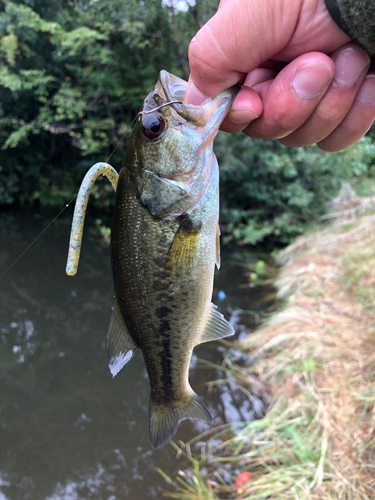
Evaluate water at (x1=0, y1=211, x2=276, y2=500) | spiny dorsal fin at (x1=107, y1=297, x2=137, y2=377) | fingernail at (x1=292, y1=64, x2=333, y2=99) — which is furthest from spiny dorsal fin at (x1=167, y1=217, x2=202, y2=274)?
water at (x1=0, y1=211, x2=276, y2=500)

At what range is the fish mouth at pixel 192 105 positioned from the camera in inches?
50.1

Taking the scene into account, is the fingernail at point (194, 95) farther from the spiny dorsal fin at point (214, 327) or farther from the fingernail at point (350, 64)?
the spiny dorsal fin at point (214, 327)

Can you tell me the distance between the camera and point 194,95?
1368 millimetres

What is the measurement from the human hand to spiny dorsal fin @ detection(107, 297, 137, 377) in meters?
1.04

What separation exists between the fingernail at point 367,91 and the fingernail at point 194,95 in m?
0.72

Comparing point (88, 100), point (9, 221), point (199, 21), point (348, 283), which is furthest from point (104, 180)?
point (348, 283)

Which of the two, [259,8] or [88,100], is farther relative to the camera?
[88,100]

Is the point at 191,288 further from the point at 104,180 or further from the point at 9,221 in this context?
the point at 9,221

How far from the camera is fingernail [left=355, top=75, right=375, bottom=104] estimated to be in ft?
4.54

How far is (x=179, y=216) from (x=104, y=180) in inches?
409

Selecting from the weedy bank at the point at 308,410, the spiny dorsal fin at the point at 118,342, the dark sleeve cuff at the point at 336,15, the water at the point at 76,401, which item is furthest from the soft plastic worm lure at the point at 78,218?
the water at the point at 76,401

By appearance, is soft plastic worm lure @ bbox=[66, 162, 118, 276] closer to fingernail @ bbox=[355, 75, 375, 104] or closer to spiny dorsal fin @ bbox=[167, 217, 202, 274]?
spiny dorsal fin @ bbox=[167, 217, 202, 274]

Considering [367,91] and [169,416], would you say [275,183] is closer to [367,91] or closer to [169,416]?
[367,91]

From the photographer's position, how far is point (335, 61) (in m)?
1.31
